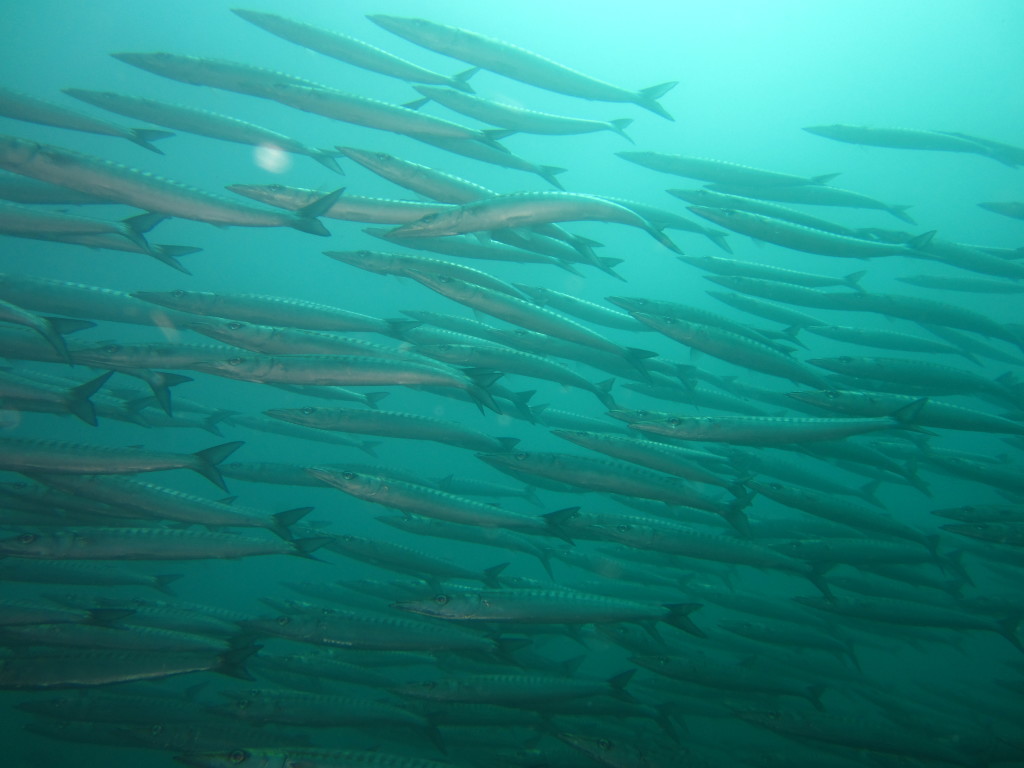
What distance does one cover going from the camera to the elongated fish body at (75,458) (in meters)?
3.54

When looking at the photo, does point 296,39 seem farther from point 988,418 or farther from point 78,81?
point 78,81

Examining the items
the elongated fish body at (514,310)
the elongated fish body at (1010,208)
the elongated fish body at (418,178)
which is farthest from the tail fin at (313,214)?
the elongated fish body at (1010,208)

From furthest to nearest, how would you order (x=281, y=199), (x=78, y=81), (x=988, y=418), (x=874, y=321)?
(x=874, y=321)
(x=78, y=81)
(x=988, y=418)
(x=281, y=199)

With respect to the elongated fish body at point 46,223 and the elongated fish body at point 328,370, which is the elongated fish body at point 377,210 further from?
the elongated fish body at point 46,223

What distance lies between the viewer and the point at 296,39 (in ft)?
17.9

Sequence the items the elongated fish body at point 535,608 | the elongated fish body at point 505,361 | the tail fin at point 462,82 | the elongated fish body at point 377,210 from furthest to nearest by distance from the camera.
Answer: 1. the tail fin at point 462,82
2. the elongated fish body at point 505,361
3. the elongated fish body at point 377,210
4. the elongated fish body at point 535,608

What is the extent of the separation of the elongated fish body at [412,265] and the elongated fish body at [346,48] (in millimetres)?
1930

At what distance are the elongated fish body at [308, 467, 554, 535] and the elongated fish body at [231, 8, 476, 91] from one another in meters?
3.98

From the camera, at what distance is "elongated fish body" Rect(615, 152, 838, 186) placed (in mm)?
6570

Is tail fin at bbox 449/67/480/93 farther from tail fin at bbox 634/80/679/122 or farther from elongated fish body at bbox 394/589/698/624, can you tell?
elongated fish body at bbox 394/589/698/624

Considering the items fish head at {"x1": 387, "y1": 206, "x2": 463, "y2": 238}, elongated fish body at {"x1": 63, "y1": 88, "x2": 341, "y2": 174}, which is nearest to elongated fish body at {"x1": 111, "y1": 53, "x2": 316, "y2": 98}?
elongated fish body at {"x1": 63, "y1": 88, "x2": 341, "y2": 174}

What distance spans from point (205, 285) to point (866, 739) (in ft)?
95.6

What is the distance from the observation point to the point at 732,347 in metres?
4.91

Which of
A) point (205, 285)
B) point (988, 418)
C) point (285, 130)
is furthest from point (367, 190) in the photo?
point (988, 418)
